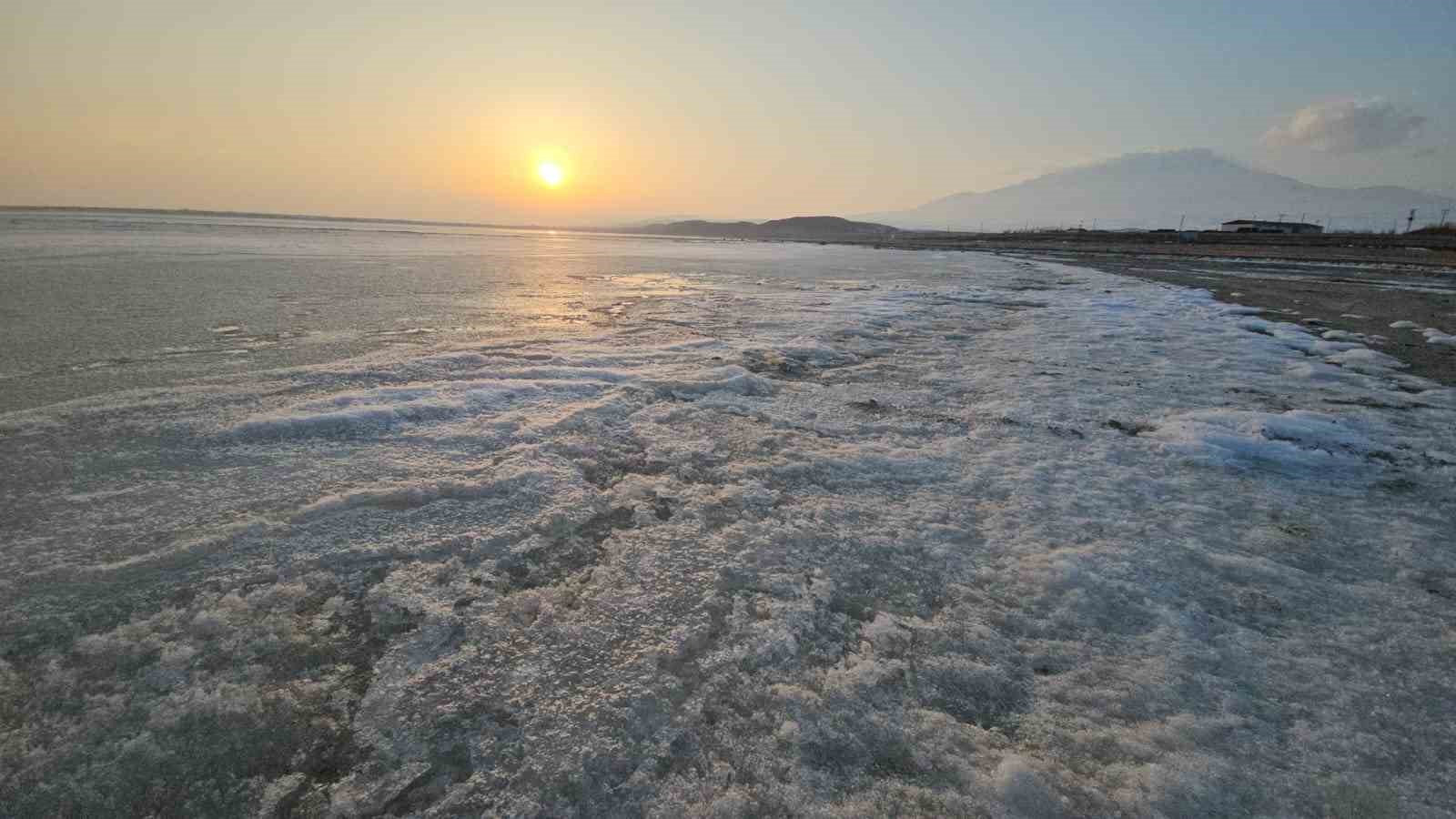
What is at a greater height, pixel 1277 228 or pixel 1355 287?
pixel 1277 228

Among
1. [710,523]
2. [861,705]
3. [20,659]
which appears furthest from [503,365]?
[861,705]

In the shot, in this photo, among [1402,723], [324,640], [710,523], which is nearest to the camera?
[1402,723]

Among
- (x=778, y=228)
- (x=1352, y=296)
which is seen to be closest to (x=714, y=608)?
(x=1352, y=296)

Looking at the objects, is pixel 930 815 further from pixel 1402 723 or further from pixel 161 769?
pixel 161 769

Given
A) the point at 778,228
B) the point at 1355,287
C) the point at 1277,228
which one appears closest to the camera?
the point at 1355,287

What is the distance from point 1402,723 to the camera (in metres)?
1.72

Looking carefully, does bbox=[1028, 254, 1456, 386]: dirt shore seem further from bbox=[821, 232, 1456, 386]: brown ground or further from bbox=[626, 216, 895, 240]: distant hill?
bbox=[626, 216, 895, 240]: distant hill

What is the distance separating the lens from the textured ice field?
1.53 metres

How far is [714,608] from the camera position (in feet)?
7.20

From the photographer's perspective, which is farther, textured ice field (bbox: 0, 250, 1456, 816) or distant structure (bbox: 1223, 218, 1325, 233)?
distant structure (bbox: 1223, 218, 1325, 233)

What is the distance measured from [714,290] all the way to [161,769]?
1235 centimetres

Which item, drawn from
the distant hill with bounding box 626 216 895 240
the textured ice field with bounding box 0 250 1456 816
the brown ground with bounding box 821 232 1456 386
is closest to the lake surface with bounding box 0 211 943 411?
the textured ice field with bounding box 0 250 1456 816

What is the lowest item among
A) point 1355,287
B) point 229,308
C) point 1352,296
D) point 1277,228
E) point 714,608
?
point 714,608

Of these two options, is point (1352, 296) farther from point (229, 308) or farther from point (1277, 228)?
point (1277, 228)
